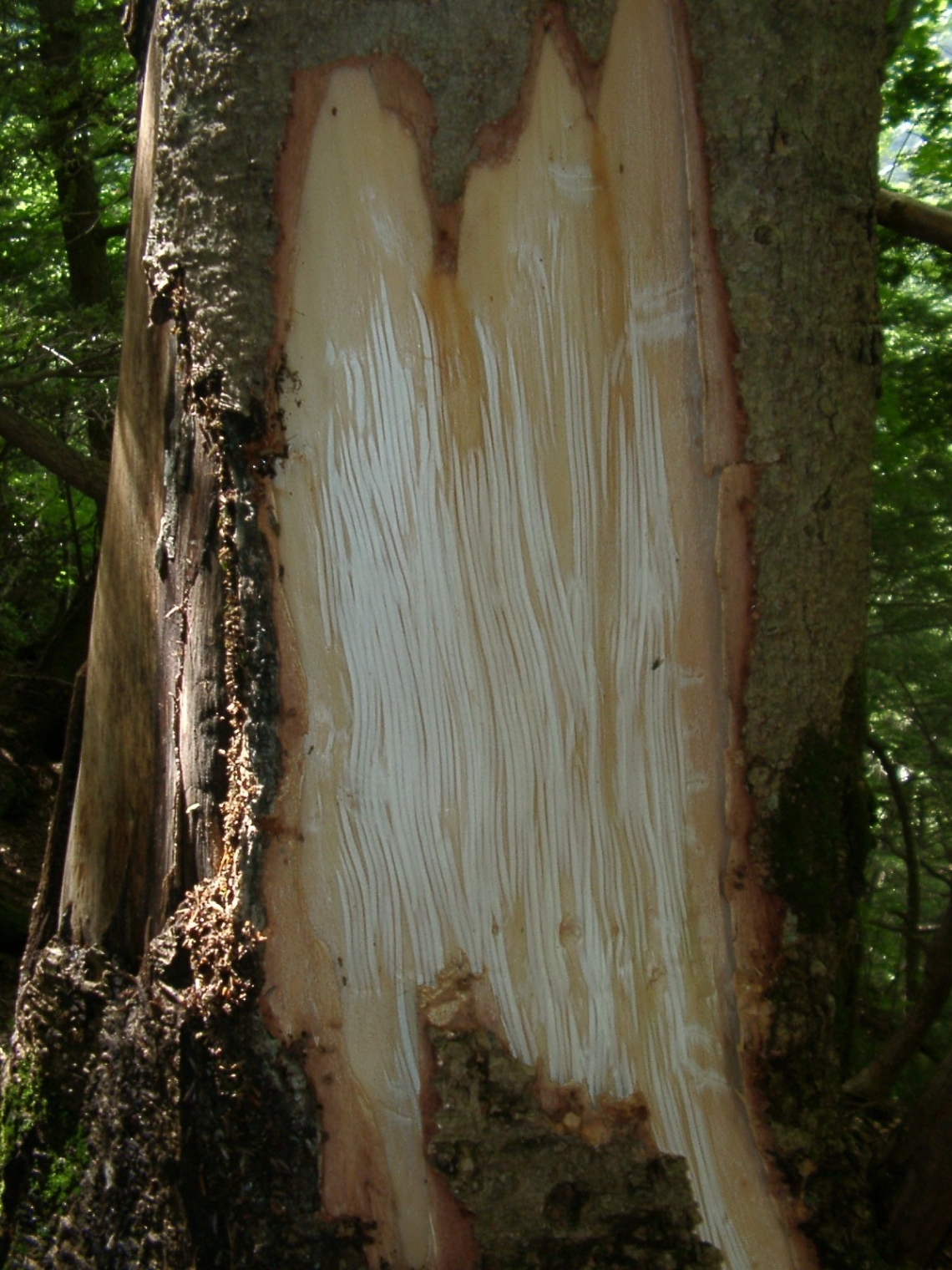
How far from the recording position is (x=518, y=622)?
5.15 ft

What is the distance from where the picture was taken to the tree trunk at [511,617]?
1.51 metres

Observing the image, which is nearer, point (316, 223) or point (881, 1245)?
point (316, 223)

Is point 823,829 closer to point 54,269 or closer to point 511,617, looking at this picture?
point 511,617

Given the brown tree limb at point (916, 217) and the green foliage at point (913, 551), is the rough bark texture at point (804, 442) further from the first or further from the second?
the green foliage at point (913, 551)

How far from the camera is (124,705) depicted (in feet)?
6.10

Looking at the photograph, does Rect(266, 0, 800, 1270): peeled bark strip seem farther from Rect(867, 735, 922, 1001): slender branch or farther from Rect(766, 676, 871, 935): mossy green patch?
Rect(867, 735, 922, 1001): slender branch

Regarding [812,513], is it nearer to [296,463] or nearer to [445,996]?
[296,463]

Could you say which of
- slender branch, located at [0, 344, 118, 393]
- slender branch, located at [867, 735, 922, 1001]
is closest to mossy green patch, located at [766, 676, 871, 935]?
slender branch, located at [867, 735, 922, 1001]

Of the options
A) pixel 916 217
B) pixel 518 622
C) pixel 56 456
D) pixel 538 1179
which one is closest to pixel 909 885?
pixel 916 217

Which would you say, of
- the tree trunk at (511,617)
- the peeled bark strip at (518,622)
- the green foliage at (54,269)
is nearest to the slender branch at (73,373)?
the green foliage at (54,269)

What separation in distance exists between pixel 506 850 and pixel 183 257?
102cm

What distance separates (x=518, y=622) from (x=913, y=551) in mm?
4122

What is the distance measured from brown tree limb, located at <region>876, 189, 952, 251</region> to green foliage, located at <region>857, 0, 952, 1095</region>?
1861 mm

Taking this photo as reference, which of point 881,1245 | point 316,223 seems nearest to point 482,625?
point 316,223
